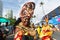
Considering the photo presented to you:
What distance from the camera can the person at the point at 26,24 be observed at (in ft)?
5.76

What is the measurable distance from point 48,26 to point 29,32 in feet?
0.53

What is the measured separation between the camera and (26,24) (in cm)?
179

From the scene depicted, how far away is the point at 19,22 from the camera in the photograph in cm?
178

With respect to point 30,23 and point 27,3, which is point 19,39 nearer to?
point 30,23

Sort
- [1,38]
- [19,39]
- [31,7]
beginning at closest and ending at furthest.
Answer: [19,39], [31,7], [1,38]

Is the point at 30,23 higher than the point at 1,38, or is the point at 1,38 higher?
the point at 30,23

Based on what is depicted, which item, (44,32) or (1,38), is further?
(1,38)

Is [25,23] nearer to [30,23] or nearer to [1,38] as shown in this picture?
[30,23]

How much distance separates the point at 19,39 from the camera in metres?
1.69

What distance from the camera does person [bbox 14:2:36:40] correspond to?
1.75 meters

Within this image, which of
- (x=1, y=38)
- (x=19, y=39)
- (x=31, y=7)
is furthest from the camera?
(x=1, y=38)

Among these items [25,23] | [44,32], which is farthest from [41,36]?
[25,23]

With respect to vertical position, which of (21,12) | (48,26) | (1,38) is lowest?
(1,38)

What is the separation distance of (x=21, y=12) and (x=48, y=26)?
0.80ft
